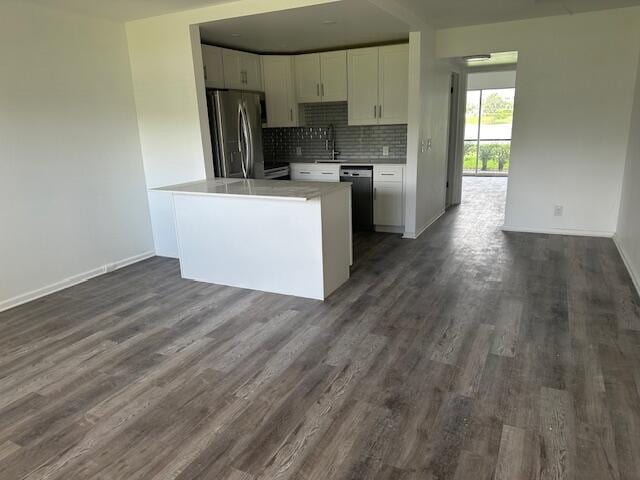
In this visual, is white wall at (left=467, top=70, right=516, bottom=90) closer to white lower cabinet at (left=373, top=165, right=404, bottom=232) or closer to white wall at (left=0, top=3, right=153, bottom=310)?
white lower cabinet at (left=373, top=165, right=404, bottom=232)

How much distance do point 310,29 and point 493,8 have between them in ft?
5.96

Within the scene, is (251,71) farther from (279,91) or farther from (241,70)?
(279,91)

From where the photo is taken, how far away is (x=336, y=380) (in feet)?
8.28

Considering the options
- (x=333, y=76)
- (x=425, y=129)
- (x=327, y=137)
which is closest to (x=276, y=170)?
(x=327, y=137)

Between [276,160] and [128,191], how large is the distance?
2.43 metres

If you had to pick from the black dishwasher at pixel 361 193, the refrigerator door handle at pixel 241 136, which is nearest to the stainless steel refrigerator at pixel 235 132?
the refrigerator door handle at pixel 241 136

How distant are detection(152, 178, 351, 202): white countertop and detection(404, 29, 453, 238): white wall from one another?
161cm

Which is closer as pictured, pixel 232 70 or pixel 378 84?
pixel 232 70

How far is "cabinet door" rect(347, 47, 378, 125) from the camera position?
546 centimetres

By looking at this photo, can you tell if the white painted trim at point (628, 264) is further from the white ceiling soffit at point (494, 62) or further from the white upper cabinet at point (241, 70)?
the white upper cabinet at point (241, 70)

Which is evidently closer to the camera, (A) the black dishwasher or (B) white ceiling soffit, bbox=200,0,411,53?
(B) white ceiling soffit, bbox=200,0,411,53

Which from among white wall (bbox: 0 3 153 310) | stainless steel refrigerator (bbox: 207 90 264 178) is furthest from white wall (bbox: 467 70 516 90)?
white wall (bbox: 0 3 153 310)

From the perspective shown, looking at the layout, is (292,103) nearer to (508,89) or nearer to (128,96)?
(128,96)

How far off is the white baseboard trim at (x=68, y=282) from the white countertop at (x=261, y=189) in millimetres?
1159
